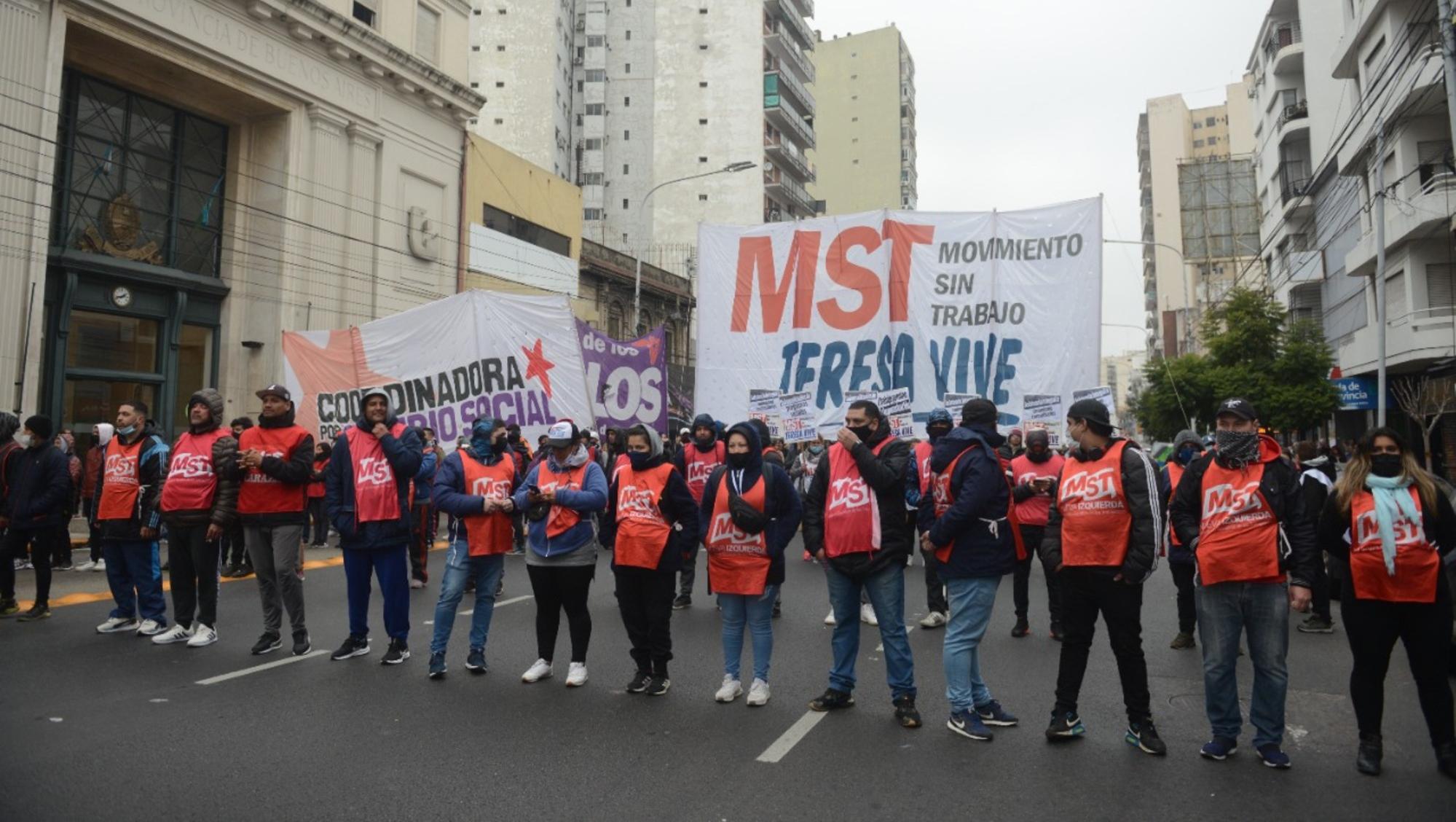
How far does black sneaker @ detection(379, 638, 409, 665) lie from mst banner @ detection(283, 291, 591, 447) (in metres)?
2.68

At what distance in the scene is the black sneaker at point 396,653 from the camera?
22.3ft

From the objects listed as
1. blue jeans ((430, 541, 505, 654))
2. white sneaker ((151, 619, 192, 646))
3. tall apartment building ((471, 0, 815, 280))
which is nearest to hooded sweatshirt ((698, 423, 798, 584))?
blue jeans ((430, 541, 505, 654))

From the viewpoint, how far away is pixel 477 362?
30.5ft

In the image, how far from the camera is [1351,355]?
99.2 feet

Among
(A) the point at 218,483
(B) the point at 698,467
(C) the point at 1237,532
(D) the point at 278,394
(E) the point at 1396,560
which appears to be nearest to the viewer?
(E) the point at 1396,560

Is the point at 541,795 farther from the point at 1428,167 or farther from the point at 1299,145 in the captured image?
the point at 1299,145

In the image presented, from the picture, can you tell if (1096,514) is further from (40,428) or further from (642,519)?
(40,428)

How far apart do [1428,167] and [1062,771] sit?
2639 centimetres

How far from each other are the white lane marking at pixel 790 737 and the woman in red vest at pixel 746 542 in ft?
1.21

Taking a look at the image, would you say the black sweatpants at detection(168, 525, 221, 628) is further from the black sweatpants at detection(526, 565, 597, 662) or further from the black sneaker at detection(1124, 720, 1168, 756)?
the black sneaker at detection(1124, 720, 1168, 756)

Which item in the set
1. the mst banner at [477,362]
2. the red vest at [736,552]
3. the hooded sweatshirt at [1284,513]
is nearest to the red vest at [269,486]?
the mst banner at [477,362]

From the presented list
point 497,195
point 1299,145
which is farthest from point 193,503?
point 1299,145

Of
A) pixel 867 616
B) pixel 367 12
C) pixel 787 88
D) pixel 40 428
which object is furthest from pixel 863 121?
pixel 40 428

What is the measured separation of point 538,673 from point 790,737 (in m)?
2.10
